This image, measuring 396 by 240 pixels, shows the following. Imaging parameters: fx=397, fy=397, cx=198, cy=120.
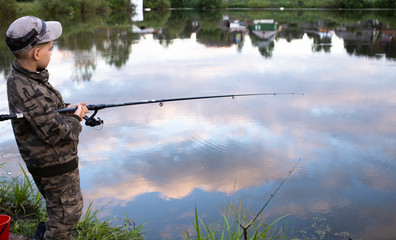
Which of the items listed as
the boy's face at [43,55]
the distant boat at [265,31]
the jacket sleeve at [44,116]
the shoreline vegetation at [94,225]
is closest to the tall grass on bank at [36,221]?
the shoreline vegetation at [94,225]

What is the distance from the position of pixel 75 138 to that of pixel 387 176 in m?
3.12

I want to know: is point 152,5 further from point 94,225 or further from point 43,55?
point 43,55

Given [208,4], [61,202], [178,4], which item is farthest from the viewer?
[178,4]

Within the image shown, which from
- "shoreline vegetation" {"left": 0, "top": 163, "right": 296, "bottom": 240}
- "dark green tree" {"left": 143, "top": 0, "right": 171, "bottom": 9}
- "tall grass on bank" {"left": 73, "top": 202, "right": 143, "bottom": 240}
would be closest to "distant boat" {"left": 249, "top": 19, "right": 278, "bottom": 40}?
"shoreline vegetation" {"left": 0, "top": 163, "right": 296, "bottom": 240}

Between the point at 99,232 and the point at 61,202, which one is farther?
the point at 99,232

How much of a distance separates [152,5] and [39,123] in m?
53.5

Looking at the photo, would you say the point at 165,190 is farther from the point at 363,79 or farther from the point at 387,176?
the point at 363,79

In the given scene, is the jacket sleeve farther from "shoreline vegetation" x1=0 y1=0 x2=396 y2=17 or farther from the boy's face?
"shoreline vegetation" x1=0 y1=0 x2=396 y2=17

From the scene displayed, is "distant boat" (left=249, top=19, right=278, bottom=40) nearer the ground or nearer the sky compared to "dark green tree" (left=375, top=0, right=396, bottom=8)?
nearer the ground

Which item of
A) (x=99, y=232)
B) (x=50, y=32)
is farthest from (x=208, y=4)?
(x=50, y=32)

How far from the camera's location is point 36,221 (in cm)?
278

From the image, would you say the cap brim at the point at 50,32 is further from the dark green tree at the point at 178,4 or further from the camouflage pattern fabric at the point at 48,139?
the dark green tree at the point at 178,4

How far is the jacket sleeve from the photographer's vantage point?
1.78 m

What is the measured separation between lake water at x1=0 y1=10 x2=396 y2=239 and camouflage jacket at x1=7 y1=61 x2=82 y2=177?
50.6 inches
